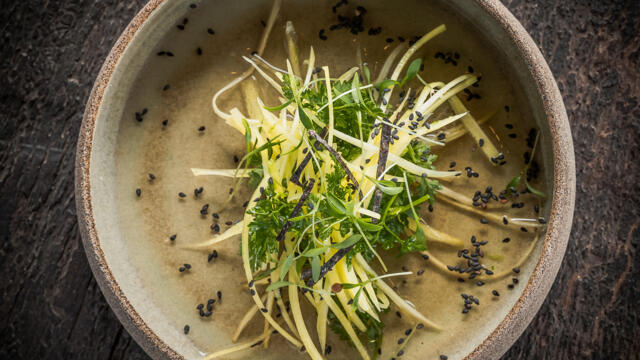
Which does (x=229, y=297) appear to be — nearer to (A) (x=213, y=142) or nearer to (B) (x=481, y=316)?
(A) (x=213, y=142)

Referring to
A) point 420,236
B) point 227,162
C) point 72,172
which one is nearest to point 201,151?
point 227,162

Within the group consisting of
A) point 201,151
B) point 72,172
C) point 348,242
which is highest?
point 348,242

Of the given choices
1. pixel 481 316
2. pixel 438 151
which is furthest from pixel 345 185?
pixel 481 316

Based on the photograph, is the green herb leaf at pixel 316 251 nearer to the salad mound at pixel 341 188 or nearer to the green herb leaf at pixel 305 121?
the salad mound at pixel 341 188

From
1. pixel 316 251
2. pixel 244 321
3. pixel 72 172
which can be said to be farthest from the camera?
pixel 72 172

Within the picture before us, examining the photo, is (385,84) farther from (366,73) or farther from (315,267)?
(315,267)

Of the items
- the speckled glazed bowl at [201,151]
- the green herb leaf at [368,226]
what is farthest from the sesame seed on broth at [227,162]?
the green herb leaf at [368,226]
